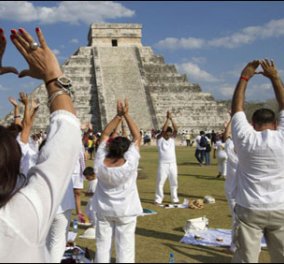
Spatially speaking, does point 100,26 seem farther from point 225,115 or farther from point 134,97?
point 225,115

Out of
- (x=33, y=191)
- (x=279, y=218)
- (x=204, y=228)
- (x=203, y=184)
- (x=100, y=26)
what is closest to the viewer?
(x=33, y=191)

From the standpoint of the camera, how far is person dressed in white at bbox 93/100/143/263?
4.74 metres

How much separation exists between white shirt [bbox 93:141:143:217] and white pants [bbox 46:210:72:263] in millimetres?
426

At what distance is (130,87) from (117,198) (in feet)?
115

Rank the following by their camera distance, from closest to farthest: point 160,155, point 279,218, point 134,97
Result: point 279,218 → point 160,155 → point 134,97

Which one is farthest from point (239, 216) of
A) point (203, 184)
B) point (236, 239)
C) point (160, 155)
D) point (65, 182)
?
point (203, 184)

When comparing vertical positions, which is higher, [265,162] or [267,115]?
[267,115]

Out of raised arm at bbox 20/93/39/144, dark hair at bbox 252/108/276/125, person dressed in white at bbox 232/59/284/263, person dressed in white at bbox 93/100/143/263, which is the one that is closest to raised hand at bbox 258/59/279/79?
person dressed in white at bbox 232/59/284/263

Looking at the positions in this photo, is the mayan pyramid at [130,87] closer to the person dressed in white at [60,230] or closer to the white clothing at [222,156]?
the white clothing at [222,156]

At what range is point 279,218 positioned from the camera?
394 centimetres

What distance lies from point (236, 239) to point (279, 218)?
1.53ft

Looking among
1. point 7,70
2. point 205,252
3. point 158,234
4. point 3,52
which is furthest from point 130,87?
point 3,52

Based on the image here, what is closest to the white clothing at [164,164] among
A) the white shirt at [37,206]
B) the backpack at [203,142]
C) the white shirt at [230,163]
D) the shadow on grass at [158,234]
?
the shadow on grass at [158,234]

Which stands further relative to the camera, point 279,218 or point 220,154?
point 220,154
